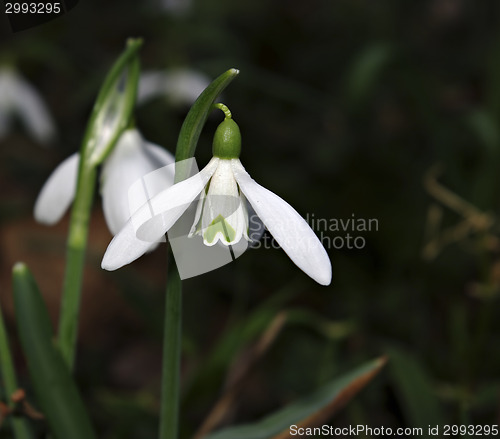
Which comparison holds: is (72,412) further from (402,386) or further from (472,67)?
(472,67)

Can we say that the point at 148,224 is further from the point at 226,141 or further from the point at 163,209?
the point at 226,141

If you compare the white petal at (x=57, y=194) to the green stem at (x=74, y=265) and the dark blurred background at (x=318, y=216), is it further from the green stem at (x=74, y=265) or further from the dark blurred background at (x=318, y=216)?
the dark blurred background at (x=318, y=216)

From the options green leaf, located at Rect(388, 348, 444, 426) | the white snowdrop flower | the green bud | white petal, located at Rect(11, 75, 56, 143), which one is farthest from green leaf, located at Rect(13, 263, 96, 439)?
the white snowdrop flower

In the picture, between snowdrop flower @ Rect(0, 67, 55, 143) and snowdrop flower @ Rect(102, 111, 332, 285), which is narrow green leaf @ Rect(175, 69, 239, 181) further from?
snowdrop flower @ Rect(0, 67, 55, 143)

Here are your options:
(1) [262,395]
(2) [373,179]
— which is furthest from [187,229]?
(2) [373,179]

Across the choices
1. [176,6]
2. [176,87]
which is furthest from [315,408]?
[176,6]

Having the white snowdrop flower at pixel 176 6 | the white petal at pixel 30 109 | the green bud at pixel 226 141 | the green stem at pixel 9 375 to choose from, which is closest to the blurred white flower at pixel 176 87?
the white petal at pixel 30 109
